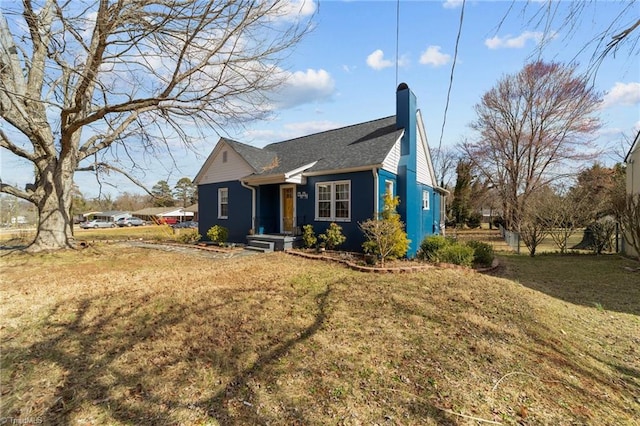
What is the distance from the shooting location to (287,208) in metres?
12.4

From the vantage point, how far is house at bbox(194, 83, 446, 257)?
10.1 m

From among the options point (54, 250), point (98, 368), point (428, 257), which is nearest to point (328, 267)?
point (428, 257)

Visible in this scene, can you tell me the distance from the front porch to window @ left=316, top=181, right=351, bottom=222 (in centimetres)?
128

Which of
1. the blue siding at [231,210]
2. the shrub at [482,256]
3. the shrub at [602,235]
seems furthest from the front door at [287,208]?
the shrub at [602,235]

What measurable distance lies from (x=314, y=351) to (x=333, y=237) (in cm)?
669

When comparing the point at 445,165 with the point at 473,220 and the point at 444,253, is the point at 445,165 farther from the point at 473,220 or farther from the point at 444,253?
the point at 444,253

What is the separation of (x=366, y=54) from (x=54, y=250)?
40.1 ft

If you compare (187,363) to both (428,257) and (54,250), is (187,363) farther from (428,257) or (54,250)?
(54,250)

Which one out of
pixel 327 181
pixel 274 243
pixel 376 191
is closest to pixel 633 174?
pixel 376 191

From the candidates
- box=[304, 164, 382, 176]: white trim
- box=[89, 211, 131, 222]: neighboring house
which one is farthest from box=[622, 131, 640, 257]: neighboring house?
box=[89, 211, 131, 222]: neighboring house

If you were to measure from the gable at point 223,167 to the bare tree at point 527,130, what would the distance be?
61.3ft

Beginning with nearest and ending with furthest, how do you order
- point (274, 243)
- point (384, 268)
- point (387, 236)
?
point (384, 268), point (387, 236), point (274, 243)

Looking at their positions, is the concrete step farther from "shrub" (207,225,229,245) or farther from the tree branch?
the tree branch

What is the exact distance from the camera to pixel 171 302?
5.18 metres
